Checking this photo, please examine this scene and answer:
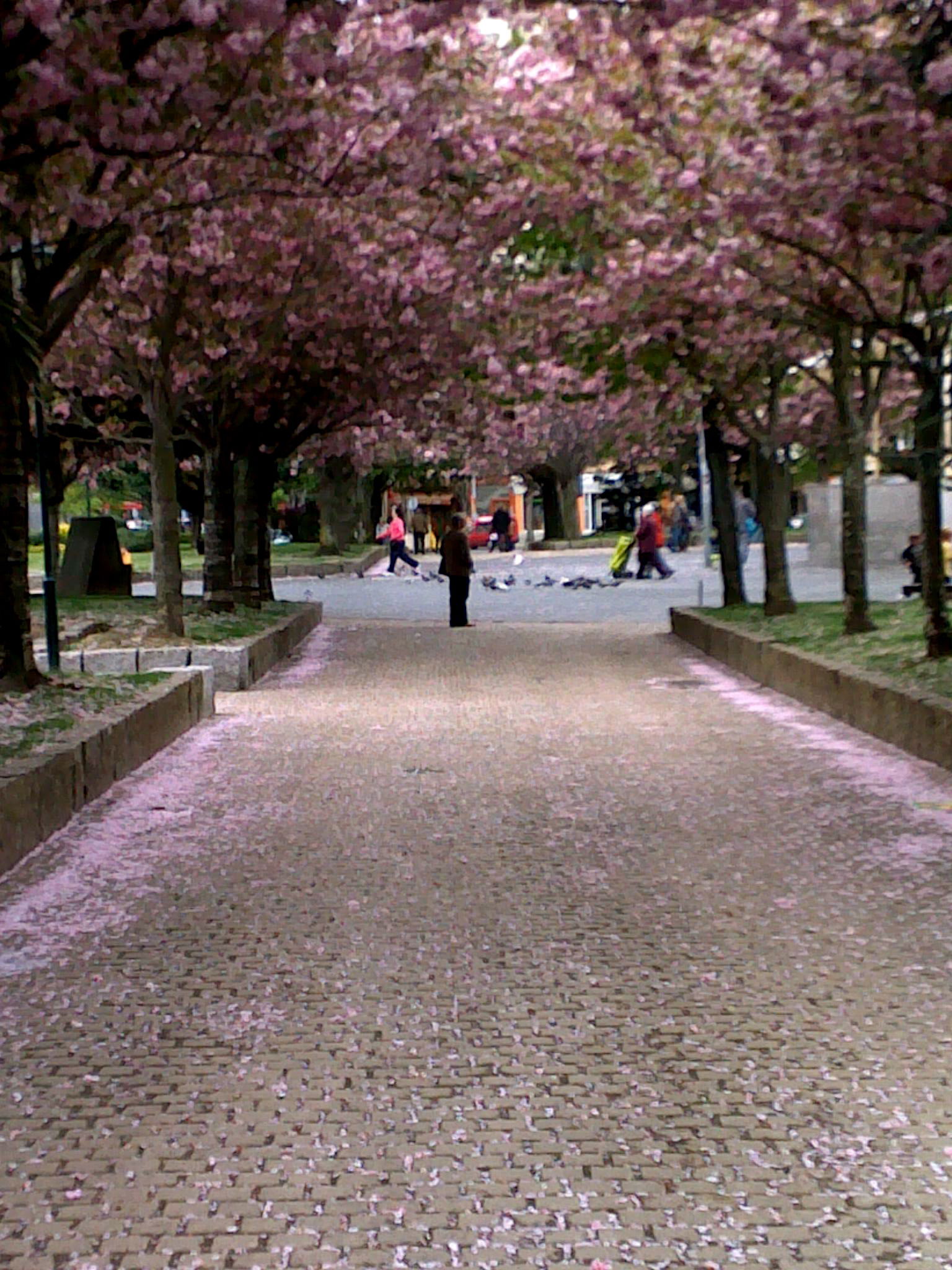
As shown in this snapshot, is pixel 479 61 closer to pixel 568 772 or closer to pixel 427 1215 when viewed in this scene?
pixel 568 772

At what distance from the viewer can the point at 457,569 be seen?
1005 inches

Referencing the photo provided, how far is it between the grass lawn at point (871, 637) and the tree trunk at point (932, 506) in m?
0.27

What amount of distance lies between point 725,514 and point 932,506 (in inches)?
384

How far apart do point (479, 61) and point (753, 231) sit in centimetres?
325

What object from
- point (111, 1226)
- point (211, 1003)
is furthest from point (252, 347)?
point (111, 1226)

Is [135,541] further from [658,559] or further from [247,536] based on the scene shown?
[247,536]

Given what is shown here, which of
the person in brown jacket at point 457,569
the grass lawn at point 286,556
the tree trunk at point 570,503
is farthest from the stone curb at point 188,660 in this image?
the tree trunk at point 570,503

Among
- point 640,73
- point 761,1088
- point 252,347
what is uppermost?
point 640,73

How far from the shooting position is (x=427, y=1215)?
3691 millimetres

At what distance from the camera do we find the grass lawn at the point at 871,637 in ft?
41.4

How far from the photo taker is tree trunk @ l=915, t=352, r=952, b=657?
1351 cm

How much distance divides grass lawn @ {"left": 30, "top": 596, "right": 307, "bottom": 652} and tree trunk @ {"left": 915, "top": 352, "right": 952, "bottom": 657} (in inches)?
300

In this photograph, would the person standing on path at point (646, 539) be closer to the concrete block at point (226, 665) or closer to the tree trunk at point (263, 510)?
the tree trunk at point (263, 510)

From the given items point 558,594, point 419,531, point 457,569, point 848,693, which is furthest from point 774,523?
point 419,531
